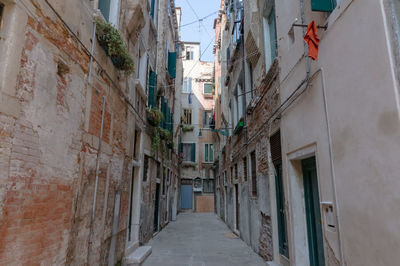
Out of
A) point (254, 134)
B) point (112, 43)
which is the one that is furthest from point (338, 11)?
point (254, 134)

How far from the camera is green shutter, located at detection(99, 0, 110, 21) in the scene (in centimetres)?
472

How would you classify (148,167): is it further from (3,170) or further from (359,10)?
(359,10)

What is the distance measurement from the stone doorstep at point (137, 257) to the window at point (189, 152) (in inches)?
655

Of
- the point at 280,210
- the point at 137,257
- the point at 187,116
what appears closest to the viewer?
the point at 280,210

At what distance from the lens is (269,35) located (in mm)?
6301

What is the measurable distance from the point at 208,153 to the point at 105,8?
768 inches

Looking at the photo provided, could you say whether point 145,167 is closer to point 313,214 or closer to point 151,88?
point 151,88

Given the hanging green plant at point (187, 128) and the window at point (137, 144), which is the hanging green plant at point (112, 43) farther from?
the hanging green plant at point (187, 128)

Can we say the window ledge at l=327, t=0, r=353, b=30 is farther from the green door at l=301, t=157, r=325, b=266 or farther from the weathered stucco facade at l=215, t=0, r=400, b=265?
the green door at l=301, t=157, r=325, b=266

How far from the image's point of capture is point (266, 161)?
241 inches

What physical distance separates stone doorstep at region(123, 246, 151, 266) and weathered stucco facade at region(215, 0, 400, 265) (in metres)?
2.96

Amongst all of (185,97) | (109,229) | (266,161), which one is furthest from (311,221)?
(185,97)

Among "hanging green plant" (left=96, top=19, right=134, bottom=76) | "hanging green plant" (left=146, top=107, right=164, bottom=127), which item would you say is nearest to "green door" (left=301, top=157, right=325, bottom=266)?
"hanging green plant" (left=96, top=19, right=134, bottom=76)

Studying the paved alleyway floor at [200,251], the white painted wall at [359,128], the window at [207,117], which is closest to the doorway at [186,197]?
the window at [207,117]
